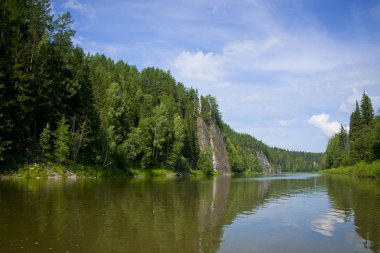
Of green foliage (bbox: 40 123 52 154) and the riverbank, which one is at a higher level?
green foliage (bbox: 40 123 52 154)

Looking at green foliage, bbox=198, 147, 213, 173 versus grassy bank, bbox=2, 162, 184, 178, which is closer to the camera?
grassy bank, bbox=2, 162, 184, 178

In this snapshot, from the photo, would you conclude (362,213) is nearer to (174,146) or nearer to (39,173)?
(39,173)

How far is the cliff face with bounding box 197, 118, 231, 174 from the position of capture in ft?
517

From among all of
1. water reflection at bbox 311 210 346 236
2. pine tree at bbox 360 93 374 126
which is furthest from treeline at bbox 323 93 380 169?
water reflection at bbox 311 210 346 236

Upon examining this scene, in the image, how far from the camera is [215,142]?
17062cm

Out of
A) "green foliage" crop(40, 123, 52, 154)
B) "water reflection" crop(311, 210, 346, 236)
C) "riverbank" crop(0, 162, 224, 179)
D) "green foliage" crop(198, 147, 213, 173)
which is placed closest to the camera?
"water reflection" crop(311, 210, 346, 236)

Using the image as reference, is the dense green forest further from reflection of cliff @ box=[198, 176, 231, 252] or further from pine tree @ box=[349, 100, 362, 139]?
pine tree @ box=[349, 100, 362, 139]

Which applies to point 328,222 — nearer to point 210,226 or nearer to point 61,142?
point 210,226

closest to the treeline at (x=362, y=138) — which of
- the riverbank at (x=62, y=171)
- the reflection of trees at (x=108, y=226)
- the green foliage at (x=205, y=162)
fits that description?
the green foliage at (x=205, y=162)

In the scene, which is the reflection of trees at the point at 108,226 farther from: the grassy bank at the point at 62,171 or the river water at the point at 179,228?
the grassy bank at the point at 62,171

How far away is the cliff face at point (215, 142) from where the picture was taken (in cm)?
15765

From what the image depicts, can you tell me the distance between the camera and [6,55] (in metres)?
48.3

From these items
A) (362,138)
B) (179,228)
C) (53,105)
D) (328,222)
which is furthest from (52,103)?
(362,138)

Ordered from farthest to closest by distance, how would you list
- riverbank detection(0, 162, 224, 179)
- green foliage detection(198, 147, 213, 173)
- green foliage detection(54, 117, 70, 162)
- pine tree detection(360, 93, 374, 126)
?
green foliage detection(198, 147, 213, 173), pine tree detection(360, 93, 374, 126), green foliage detection(54, 117, 70, 162), riverbank detection(0, 162, 224, 179)
